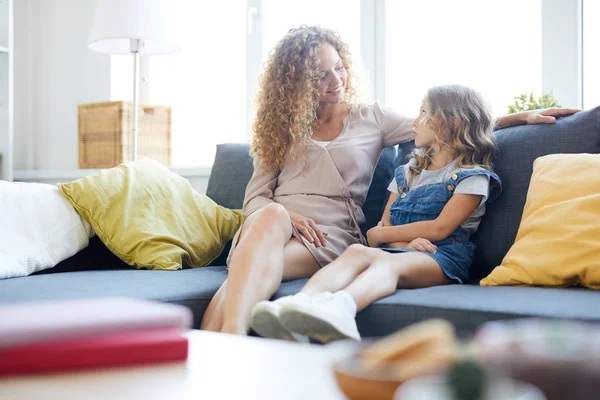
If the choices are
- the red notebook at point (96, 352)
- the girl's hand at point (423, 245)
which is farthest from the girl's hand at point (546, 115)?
the red notebook at point (96, 352)

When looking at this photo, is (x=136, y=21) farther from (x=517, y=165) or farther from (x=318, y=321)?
(x=318, y=321)

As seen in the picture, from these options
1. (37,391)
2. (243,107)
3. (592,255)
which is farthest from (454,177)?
(243,107)

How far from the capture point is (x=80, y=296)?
166cm

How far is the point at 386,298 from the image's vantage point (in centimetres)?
162

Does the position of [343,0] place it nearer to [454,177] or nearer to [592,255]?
[454,177]

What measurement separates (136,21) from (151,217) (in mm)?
1167

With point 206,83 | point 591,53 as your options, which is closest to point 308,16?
point 206,83

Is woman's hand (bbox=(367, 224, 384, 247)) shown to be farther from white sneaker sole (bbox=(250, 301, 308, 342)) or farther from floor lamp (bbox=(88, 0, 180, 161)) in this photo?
floor lamp (bbox=(88, 0, 180, 161))

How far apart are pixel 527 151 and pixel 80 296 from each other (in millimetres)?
1262

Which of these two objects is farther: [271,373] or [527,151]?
[527,151]

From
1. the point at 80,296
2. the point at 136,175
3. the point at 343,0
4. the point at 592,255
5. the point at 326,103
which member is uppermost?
the point at 343,0

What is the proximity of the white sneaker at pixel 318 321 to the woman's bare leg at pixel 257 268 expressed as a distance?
0.85 ft

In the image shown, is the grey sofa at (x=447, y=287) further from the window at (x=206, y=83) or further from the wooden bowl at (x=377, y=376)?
the window at (x=206, y=83)

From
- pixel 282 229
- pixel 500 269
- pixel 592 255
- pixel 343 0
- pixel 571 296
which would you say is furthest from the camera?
pixel 343 0
